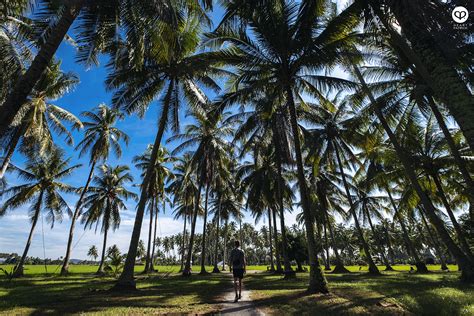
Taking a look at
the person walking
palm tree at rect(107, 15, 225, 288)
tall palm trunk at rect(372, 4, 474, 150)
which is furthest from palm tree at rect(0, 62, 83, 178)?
tall palm trunk at rect(372, 4, 474, 150)

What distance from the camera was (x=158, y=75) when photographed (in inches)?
537

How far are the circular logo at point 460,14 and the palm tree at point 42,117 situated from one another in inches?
629

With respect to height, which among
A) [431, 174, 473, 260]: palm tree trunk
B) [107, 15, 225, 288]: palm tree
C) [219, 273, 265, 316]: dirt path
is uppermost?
[107, 15, 225, 288]: palm tree

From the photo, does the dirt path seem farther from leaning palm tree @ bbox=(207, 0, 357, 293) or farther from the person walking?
leaning palm tree @ bbox=(207, 0, 357, 293)

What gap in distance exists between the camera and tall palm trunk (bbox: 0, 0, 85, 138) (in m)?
4.95

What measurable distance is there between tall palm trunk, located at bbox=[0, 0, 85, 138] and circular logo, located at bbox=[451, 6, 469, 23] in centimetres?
768

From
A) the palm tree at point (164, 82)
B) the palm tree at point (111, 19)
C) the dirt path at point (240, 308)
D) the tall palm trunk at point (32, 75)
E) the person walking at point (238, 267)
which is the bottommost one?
the dirt path at point (240, 308)

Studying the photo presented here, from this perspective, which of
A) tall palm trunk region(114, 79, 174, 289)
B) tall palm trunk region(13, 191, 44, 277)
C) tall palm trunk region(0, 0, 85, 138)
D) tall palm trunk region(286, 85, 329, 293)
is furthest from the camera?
tall palm trunk region(13, 191, 44, 277)

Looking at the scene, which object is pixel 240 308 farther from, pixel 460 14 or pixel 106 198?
pixel 106 198

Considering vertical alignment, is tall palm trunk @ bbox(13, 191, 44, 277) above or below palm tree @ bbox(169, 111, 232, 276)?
below

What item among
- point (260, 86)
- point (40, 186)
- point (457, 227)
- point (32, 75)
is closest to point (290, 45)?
point (260, 86)

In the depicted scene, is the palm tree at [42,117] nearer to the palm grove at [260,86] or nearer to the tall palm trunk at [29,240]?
the palm grove at [260,86]

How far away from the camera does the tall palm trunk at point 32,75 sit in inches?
195

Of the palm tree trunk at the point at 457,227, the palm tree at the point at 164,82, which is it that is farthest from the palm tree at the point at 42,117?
the palm tree trunk at the point at 457,227
